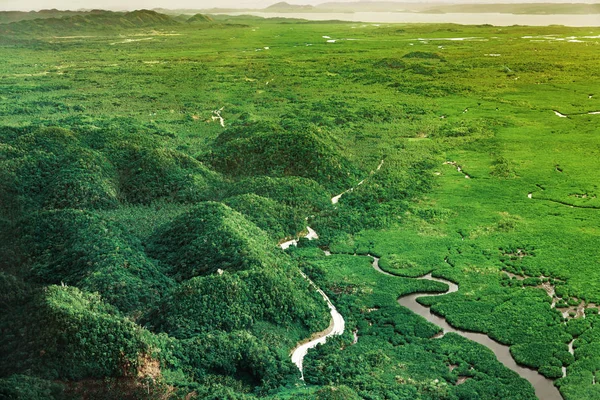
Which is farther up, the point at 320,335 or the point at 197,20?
the point at 197,20

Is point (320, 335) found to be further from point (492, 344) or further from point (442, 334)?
point (492, 344)

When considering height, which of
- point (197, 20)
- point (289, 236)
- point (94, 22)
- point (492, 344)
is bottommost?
point (492, 344)

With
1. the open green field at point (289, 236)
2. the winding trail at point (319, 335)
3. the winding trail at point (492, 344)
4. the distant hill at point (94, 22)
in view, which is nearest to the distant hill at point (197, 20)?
the distant hill at point (94, 22)

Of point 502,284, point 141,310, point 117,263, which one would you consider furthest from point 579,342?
point 117,263

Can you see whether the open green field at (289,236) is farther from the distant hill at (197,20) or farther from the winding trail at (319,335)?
the distant hill at (197,20)

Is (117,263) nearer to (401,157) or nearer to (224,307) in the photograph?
(224,307)

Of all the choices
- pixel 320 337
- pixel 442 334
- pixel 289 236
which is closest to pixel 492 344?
pixel 442 334

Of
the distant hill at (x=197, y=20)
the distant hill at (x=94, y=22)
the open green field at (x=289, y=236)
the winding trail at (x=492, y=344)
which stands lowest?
the winding trail at (x=492, y=344)
